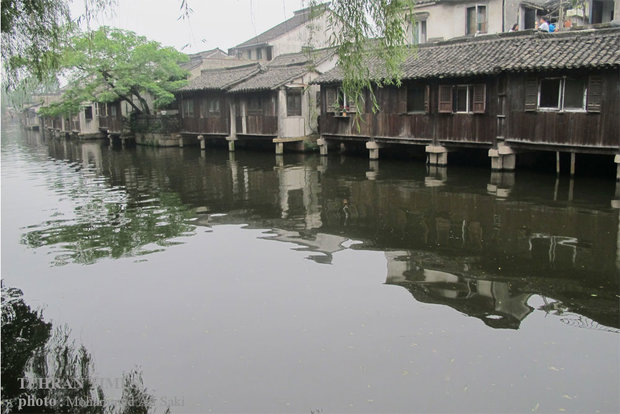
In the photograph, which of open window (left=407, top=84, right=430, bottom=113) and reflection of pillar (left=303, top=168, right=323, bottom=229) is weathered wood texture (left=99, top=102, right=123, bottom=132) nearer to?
reflection of pillar (left=303, top=168, right=323, bottom=229)

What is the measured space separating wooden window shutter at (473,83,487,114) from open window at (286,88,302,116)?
11.1 meters

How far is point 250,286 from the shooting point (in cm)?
838

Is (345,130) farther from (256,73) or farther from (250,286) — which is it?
(250,286)

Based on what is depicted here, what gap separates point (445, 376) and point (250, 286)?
12.0 ft

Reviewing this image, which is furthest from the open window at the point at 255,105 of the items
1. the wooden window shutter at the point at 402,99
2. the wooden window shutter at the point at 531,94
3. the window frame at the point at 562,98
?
the window frame at the point at 562,98

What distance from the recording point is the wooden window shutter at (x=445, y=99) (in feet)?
67.1

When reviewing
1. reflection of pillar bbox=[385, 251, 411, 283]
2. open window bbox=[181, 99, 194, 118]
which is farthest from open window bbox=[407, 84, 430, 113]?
open window bbox=[181, 99, 194, 118]

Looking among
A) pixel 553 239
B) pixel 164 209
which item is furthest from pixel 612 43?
pixel 164 209

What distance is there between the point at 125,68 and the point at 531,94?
2485cm

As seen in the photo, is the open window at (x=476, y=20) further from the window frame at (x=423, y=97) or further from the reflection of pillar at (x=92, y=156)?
the reflection of pillar at (x=92, y=156)

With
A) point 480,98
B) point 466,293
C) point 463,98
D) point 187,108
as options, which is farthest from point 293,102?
point 466,293

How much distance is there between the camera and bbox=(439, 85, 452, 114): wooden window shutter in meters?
20.5

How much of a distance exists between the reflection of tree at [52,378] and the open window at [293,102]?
73.8 ft

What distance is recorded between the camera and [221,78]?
33500 mm
